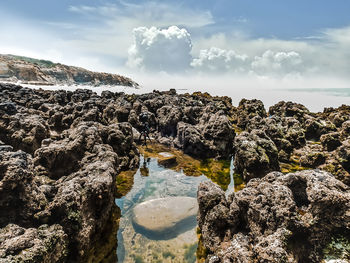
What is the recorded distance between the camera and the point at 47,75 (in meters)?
124

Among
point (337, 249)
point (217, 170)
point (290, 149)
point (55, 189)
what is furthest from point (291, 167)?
point (55, 189)

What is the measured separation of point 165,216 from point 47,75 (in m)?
142

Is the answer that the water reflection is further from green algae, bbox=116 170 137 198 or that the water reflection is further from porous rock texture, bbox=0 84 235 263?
porous rock texture, bbox=0 84 235 263

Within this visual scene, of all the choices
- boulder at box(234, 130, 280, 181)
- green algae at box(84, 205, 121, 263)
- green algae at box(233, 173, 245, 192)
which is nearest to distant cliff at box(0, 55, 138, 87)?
boulder at box(234, 130, 280, 181)

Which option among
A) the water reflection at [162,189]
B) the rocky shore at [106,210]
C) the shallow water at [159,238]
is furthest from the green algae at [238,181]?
the rocky shore at [106,210]

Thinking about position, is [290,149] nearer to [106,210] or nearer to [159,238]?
[159,238]

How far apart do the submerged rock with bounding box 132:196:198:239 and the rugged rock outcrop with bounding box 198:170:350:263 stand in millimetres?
2176

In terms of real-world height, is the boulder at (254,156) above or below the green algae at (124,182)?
above

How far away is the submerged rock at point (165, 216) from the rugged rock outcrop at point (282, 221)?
2.18 metres

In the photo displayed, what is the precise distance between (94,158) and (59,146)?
6.82 feet

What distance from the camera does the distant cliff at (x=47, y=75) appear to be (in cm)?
10424

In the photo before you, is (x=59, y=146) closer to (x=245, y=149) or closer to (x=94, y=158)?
(x=94, y=158)

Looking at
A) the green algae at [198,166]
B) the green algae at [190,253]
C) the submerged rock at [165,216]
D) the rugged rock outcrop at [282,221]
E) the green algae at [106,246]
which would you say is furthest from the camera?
the green algae at [198,166]

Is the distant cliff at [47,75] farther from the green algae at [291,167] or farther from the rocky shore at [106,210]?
the green algae at [291,167]
